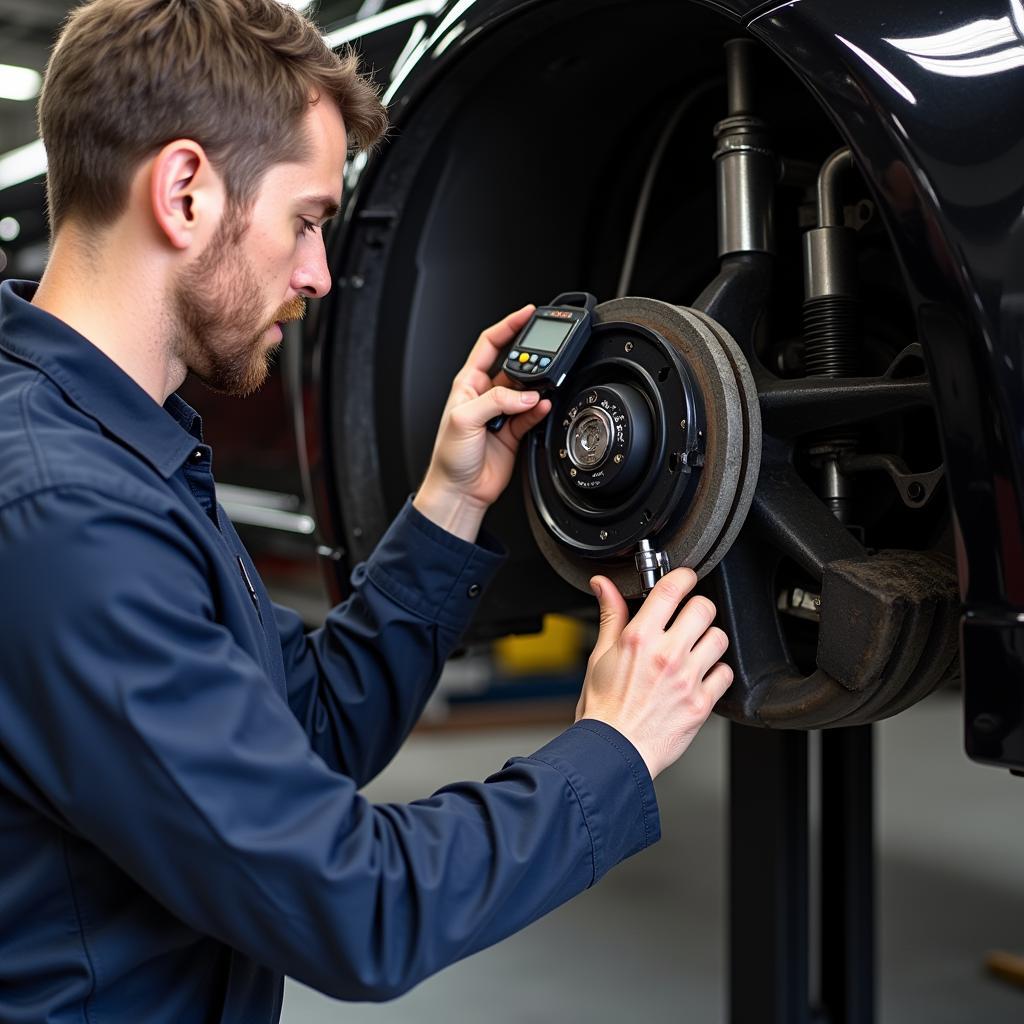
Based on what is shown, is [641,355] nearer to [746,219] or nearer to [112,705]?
[746,219]

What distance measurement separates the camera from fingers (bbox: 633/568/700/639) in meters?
0.91

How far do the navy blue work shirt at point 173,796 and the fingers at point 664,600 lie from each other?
97mm

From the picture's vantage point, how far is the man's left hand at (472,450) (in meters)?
1.11

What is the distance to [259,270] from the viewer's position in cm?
→ 86

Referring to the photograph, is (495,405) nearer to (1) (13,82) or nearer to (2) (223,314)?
(2) (223,314)

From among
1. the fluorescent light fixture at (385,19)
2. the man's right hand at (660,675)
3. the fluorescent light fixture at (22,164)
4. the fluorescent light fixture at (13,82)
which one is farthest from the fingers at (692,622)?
the fluorescent light fixture at (13,82)

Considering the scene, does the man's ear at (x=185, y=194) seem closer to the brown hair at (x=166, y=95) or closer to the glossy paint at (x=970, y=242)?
the brown hair at (x=166, y=95)

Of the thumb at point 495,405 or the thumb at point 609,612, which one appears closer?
the thumb at point 609,612

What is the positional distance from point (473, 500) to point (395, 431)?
0.19m

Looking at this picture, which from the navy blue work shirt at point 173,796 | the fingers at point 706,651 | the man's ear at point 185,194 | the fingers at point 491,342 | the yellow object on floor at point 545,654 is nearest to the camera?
the navy blue work shirt at point 173,796

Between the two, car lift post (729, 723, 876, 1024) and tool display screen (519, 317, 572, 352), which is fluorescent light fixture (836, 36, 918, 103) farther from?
car lift post (729, 723, 876, 1024)

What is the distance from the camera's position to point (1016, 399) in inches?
28.7

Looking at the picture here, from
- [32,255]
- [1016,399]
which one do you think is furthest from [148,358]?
[32,255]

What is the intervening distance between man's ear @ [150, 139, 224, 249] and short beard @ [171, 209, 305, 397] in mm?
13
